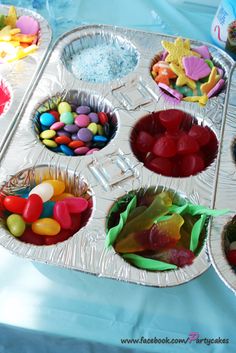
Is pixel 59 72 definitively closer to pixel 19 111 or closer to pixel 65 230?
pixel 19 111

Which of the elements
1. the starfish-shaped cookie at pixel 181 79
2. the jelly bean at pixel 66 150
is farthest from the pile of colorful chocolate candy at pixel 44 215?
the starfish-shaped cookie at pixel 181 79

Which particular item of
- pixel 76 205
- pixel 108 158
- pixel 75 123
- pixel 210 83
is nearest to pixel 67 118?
pixel 75 123

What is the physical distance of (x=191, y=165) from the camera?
1.05 metres

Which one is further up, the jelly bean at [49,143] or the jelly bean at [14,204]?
the jelly bean at [49,143]

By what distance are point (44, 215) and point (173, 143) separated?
0.35 metres

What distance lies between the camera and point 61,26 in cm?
143

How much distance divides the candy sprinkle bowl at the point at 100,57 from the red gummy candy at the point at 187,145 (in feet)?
0.93

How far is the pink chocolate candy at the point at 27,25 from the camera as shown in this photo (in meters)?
1.34

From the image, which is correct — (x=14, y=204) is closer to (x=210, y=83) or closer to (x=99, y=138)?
(x=99, y=138)

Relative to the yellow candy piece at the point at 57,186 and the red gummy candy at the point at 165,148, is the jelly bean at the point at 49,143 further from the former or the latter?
the red gummy candy at the point at 165,148

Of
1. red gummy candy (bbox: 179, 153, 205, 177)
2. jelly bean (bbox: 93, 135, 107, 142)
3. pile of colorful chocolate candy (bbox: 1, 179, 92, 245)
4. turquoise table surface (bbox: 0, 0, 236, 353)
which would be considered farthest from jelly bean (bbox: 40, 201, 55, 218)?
red gummy candy (bbox: 179, 153, 205, 177)

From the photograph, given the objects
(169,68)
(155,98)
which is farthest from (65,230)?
(169,68)

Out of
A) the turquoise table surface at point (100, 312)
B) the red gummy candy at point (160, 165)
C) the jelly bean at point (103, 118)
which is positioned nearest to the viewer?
the turquoise table surface at point (100, 312)

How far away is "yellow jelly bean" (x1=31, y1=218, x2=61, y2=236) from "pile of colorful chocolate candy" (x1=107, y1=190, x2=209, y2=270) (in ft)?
0.35
